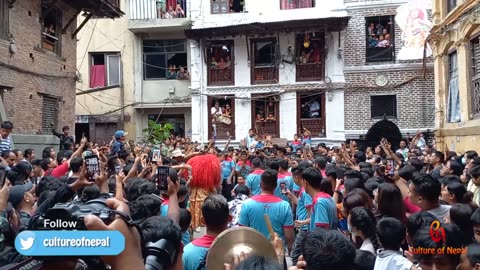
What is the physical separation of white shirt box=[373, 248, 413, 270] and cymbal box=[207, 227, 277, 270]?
3.74ft

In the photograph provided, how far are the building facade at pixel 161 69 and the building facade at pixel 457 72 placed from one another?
1154cm

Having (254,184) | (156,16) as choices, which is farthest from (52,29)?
(254,184)

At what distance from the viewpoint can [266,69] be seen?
21.4 m

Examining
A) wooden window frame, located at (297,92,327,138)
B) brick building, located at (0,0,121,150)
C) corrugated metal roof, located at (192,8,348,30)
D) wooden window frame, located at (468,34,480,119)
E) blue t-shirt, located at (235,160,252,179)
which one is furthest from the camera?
wooden window frame, located at (297,92,327,138)

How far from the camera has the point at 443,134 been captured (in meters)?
14.9

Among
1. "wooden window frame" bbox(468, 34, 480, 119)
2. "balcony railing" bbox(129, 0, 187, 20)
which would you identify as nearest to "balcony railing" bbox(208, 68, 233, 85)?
"balcony railing" bbox(129, 0, 187, 20)

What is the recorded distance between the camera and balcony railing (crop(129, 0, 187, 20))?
2241cm

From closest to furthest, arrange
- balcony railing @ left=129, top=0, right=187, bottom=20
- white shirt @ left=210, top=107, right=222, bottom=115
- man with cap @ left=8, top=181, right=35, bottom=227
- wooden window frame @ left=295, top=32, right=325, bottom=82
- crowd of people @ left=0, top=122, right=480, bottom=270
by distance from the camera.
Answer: crowd of people @ left=0, top=122, right=480, bottom=270
man with cap @ left=8, top=181, right=35, bottom=227
wooden window frame @ left=295, top=32, right=325, bottom=82
white shirt @ left=210, top=107, right=222, bottom=115
balcony railing @ left=129, top=0, right=187, bottom=20

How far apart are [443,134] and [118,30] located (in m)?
15.4

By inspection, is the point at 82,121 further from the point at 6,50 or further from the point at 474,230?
the point at 474,230

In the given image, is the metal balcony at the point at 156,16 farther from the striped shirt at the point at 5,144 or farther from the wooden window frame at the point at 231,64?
the striped shirt at the point at 5,144

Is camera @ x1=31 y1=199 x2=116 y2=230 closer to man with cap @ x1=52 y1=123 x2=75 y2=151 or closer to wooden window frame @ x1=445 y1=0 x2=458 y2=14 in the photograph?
man with cap @ x1=52 y1=123 x2=75 y2=151

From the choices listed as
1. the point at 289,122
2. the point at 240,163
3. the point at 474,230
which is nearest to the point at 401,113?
the point at 289,122

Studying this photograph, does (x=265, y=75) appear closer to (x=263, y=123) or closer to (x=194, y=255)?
(x=263, y=123)
